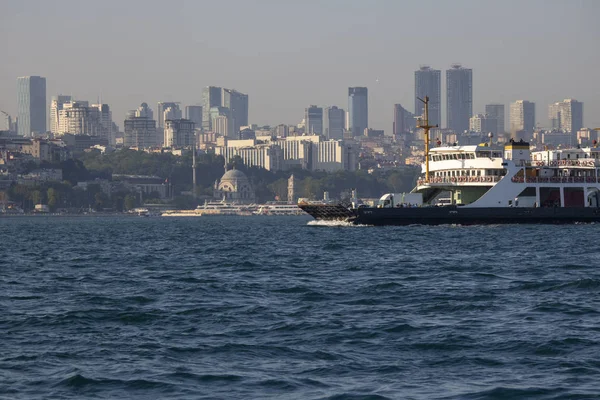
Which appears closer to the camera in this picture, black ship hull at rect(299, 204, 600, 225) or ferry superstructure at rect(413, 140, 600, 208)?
black ship hull at rect(299, 204, 600, 225)

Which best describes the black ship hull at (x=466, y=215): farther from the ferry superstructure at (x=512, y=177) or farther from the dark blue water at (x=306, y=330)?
the dark blue water at (x=306, y=330)

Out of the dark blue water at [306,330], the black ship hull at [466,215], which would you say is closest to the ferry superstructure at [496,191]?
the black ship hull at [466,215]

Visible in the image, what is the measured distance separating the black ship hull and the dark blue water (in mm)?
34395

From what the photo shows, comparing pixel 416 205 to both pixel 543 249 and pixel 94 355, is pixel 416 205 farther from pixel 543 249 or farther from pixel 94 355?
pixel 94 355

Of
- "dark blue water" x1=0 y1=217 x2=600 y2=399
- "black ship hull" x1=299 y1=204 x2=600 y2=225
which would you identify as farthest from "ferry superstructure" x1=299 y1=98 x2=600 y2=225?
"dark blue water" x1=0 y1=217 x2=600 y2=399

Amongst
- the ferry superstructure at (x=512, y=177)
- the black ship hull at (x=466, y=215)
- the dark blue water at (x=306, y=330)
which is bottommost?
the dark blue water at (x=306, y=330)

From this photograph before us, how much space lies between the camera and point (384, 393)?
60.3 ft

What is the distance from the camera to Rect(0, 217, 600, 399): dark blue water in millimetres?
19109

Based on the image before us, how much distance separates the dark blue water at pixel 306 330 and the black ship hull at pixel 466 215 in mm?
34395

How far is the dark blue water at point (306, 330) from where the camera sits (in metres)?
19.1

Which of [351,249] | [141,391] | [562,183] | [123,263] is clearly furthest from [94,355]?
[562,183]

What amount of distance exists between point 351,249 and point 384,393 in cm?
3674

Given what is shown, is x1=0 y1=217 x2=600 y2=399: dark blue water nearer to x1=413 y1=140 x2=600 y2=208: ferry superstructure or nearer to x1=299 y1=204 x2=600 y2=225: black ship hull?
x1=299 y1=204 x2=600 y2=225: black ship hull

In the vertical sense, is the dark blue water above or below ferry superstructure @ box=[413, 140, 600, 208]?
below
